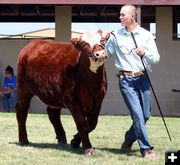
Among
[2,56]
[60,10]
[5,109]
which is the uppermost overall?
[60,10]

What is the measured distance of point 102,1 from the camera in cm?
1783

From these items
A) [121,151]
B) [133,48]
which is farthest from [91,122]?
[133,48]

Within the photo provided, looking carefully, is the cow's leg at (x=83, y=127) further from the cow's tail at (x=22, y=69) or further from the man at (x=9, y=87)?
the man at (x=9, y=87)

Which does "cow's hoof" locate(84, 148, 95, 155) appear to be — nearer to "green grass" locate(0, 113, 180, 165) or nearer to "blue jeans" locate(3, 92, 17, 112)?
"green grass" locate(0, 113, 180, 165)

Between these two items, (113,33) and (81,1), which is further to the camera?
(81,1)

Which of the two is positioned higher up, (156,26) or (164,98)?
(156,26)

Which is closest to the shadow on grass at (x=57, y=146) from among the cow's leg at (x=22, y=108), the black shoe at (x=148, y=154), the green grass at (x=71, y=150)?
the green grass at (x=71, y=150)

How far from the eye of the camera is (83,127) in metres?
8.22

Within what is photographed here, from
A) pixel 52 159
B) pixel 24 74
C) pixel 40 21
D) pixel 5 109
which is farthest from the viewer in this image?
pixel 40 21

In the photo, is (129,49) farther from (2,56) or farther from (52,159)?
(2,56)

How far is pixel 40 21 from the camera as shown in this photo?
2483cm

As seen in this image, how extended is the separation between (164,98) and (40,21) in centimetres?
757

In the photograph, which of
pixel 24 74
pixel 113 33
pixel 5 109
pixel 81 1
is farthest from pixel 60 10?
pixel 113 33

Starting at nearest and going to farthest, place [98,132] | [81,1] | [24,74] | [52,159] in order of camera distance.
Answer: [52,159] < [24,74] < [98,132] < [81,1]
